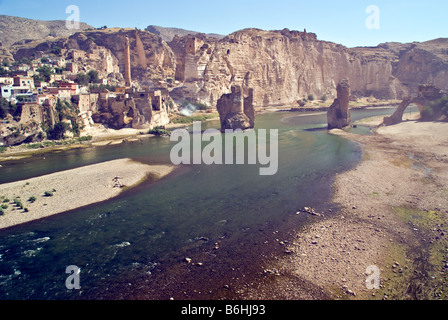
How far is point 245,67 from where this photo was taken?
82.5 metres

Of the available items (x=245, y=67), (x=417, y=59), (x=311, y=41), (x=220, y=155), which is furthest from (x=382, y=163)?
(x=417, y=59)

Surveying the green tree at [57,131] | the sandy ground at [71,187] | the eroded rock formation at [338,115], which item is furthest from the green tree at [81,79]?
the eroded rock formation at [338,115]

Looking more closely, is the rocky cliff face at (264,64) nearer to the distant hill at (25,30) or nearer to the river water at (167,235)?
the distant hill at (25,30)

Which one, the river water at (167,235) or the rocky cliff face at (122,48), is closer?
the river water at (167,235)

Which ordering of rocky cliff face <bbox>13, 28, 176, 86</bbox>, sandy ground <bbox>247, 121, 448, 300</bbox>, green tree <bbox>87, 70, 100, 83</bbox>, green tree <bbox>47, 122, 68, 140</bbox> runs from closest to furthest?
sandy ground <bbox>247, 121, 448, 300</bbox>
green tree <bbox>47, 122, 68, 140</bbox>
green tree <bbox>87, 70, 100, 83</bbox>
rocky cliff face <bbox>13, 28, 176, 86</bbox>

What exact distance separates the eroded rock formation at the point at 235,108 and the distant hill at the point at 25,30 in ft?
332

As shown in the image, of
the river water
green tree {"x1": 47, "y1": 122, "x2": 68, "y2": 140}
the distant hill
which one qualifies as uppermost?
the distant hill

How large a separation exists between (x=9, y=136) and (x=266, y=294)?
3588cm

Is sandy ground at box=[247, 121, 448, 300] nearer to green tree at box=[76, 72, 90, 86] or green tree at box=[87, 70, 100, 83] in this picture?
green tree at box=[76, 72, 90, 86]

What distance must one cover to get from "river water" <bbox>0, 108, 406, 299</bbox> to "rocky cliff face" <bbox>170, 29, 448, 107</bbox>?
5081 centimetres

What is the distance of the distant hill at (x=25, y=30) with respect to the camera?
11650 cm

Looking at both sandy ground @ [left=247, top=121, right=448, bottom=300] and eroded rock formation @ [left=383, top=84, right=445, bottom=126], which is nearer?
sandy ground @ [left=247, top=121, right=448, bottom=300]

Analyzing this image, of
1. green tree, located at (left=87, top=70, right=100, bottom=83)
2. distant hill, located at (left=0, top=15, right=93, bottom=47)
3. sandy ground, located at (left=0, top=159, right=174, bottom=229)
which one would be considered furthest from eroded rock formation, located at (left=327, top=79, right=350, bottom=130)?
distant hill, located at (left=0, top=15, right=93, bottom=47)

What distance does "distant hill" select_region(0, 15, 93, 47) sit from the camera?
116m
